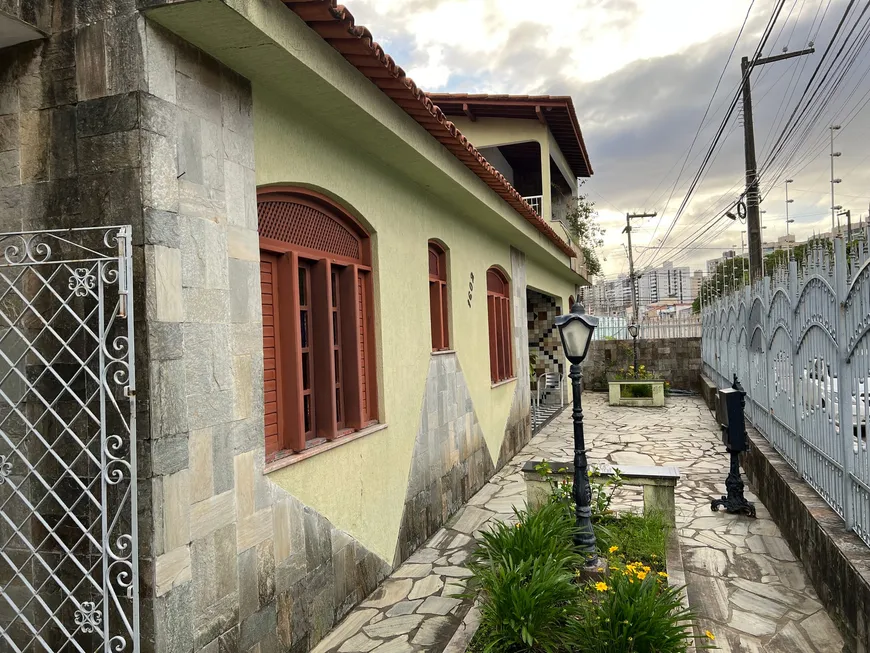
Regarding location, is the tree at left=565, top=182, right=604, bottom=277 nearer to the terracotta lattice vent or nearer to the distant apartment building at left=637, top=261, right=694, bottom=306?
the terracotta lattice vent

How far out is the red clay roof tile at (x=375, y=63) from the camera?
320 centimetres

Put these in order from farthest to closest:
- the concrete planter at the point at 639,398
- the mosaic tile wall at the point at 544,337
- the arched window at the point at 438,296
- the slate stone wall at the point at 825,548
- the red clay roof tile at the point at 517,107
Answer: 1. the mosaic tile wall at the point at 544,337
2. the concrete planter at the point at 639,398
3. the red clay roof tile at the point at 517,107
4. the arched window at the point at 438,296
5. the slate stone wall at the point at 825,548

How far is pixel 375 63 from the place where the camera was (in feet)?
12.5

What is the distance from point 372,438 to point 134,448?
2630 millimetres

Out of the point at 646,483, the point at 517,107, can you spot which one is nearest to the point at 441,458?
the point at 646,483

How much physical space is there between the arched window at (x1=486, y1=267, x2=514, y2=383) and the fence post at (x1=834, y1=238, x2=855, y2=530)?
532 centimetres

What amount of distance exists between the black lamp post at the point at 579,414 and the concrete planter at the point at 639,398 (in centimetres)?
1157

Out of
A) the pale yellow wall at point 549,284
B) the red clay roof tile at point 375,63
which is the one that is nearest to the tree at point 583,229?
the pale yellow wall at point 549,284

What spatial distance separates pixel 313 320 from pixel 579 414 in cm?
216

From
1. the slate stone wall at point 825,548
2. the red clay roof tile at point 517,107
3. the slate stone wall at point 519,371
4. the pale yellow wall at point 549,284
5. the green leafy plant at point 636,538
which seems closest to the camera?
the slate stone wall at point 825,548

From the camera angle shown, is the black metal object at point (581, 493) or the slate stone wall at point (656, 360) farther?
the slate stone wall at point (656, 360)

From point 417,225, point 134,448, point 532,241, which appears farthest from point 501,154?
point 134,448

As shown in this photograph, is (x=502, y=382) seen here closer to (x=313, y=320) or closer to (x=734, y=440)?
(x=734, y=440)

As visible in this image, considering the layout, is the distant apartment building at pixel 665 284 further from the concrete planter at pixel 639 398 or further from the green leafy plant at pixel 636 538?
the green leafy plant at pixel 636 538
